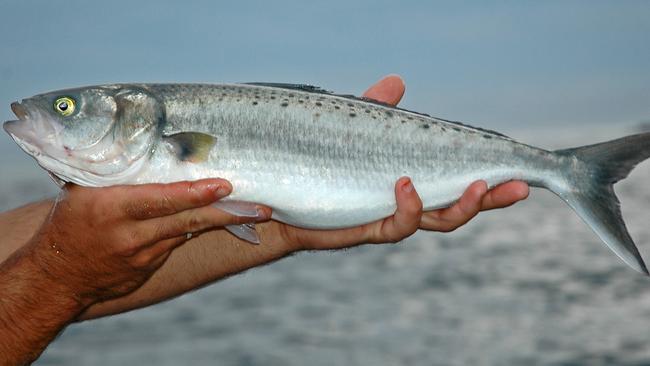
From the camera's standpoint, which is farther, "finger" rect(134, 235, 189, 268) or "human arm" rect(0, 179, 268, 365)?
"finger" rect(134, 235, 189, 268)

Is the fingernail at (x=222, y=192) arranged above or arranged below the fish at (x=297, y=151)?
below

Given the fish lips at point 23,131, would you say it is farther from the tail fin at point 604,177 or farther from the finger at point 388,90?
the tail fin at point 604,177

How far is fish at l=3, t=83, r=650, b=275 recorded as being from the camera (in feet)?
17.6

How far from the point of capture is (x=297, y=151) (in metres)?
5.56

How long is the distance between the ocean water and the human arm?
9272 millimetres

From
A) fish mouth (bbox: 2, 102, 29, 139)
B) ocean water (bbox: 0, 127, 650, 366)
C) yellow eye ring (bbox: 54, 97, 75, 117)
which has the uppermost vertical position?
yellow eye ring (bbox: 54, 97, 75, 117)

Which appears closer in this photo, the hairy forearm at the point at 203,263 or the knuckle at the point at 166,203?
the knuckle at the point at 166,203

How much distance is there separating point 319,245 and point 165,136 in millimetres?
1564

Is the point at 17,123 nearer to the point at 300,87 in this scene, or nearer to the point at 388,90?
the point at 300,87

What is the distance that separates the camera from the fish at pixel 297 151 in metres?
5.36

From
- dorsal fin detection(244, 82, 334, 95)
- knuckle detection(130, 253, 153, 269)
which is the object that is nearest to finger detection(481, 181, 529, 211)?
dorsal fin detection(244, 82, 334, 95)

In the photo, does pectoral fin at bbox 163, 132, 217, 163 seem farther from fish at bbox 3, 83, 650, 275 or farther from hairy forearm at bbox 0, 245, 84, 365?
hairy forearm at bbox 0, 245, 84, 365

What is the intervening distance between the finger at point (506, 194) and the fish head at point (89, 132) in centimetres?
234

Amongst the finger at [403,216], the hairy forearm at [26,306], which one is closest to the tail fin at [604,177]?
the finger at [403,216]
